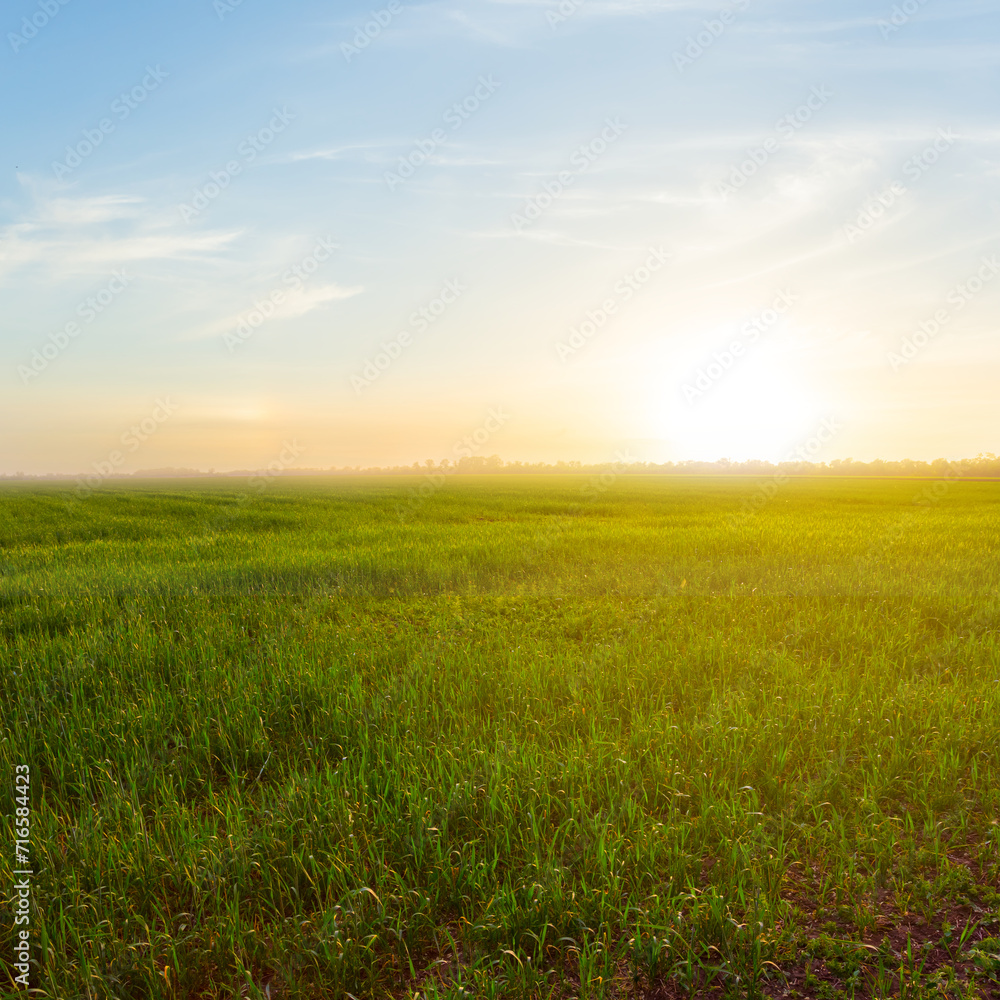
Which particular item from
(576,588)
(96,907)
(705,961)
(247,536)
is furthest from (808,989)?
(247,536)

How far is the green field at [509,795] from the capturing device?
3.05 meters

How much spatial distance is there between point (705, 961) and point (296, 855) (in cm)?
227

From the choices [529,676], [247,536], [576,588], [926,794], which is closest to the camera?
[926,794]

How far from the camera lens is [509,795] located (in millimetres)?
4102

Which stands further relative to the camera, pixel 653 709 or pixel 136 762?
pixel 653 709

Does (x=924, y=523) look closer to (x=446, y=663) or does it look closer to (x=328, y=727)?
(x=446, y=663)

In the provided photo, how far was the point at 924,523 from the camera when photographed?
22172mm

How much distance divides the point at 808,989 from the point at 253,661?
595 cm

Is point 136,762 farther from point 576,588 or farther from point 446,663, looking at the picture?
point 576,588

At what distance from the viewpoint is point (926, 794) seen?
14.6 ft

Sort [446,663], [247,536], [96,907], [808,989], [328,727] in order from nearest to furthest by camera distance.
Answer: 1. [808,989]
2. [96,907]
3. [328,727]
4. [446,663]
5. [247,536]

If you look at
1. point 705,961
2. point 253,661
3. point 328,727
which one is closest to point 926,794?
point 705,961

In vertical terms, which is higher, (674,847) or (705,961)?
(674,847)

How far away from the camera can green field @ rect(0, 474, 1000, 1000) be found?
3.05 metres
